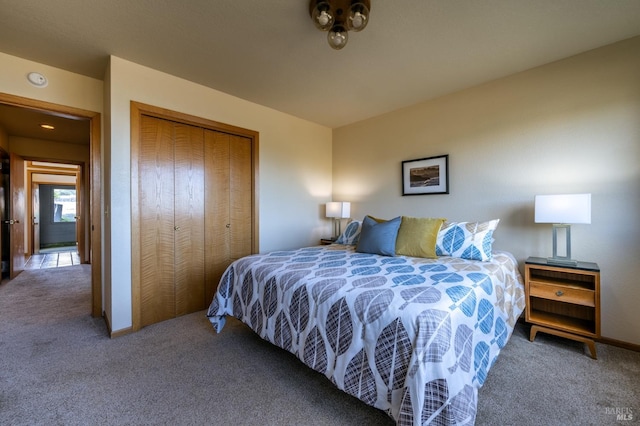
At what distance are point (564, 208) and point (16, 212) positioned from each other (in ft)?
24.3

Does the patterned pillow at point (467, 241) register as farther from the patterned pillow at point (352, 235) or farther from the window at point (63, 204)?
the window at point (63, 204)

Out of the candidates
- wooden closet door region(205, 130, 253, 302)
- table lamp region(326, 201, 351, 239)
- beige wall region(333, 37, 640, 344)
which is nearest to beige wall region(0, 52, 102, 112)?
wooden closet door region(205, 130, 253, 302)

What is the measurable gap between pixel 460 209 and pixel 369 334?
2331 mm

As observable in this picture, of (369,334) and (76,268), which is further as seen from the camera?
(76,268)

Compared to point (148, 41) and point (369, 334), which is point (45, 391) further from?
point (148, 41)

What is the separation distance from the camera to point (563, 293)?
211 centimetres

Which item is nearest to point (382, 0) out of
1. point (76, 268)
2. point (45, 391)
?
point (45, 391)

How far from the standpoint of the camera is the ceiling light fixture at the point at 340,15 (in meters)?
1.66

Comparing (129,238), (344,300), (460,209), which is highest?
(460,209)

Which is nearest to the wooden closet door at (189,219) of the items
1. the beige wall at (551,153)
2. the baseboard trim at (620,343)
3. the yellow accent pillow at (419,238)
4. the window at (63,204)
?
the yellow accent pillow at (419,238)

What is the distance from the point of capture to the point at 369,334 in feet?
4.25

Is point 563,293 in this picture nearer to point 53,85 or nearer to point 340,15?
point 340,15

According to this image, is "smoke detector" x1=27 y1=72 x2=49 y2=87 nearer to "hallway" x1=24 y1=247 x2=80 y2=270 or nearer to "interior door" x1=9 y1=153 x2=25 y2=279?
"interior door" x1=9 y1=153 x2=25 y2=279

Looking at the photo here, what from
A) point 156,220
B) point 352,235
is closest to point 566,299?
point 352,235
